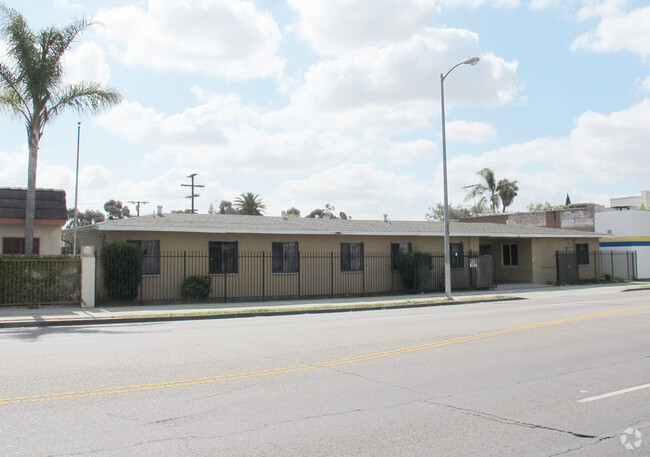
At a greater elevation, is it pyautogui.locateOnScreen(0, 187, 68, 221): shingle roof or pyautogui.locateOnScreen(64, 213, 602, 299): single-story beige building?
pyautogui.locateOnScreen(0, 187, 68, 221): shingle roof

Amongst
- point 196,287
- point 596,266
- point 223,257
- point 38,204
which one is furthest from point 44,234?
point 596,266

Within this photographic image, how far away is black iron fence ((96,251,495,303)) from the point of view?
2227 centimetres

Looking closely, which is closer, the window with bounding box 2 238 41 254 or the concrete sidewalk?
the concrete sidewalk

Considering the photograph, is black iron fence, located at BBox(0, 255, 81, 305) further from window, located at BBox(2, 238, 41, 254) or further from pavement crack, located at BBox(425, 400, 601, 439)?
pavement crack, located at BBox(425, 400, 601, 439)

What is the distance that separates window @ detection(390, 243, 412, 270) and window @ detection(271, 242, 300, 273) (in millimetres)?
5163

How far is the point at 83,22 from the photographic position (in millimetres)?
19641

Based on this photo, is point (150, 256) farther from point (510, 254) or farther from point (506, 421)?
point (510, 254)

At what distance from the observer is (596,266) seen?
120ft

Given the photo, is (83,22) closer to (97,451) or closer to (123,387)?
(123,387)

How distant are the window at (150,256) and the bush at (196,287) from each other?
4.28 ft

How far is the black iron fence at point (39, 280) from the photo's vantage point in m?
18.0

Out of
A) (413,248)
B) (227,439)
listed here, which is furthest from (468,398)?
(413,248)

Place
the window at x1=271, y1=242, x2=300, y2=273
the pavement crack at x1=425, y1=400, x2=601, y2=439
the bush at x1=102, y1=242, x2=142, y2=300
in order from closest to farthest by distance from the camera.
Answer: the pavement crack at x1=425, y1=400, x2=601, y2=439, the bush at x1=102, y1=242, x2=142, y2=300, the window at x1=271, y1=242, x2=300, y2=273

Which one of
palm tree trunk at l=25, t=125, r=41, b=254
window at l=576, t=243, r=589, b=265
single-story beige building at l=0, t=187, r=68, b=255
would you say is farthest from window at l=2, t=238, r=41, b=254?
window at l=576, t=243, r=589, b=265
